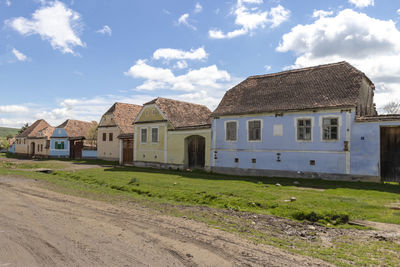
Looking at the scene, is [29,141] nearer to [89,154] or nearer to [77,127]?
[77,127]

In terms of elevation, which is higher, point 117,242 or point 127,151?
point 127,151

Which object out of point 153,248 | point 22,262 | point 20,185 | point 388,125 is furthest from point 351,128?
point 20,185

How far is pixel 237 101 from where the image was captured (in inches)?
876

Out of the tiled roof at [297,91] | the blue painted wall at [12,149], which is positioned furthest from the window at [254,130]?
the blue painted wall at [12,149]

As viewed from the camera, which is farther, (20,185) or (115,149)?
(115,149)

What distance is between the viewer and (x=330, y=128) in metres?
17.2

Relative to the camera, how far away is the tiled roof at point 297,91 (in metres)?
17.6

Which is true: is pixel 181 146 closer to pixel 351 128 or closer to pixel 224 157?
pixel 224 157

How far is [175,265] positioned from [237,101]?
58.9 ft

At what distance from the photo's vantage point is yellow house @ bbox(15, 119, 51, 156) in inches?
1893

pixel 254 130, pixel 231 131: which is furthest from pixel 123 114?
pixel 254 130

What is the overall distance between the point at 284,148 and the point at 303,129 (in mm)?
1714

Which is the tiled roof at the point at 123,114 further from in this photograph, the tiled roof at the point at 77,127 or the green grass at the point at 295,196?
the green grass at the point at 295,196

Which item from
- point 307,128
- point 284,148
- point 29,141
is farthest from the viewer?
point 29,141
